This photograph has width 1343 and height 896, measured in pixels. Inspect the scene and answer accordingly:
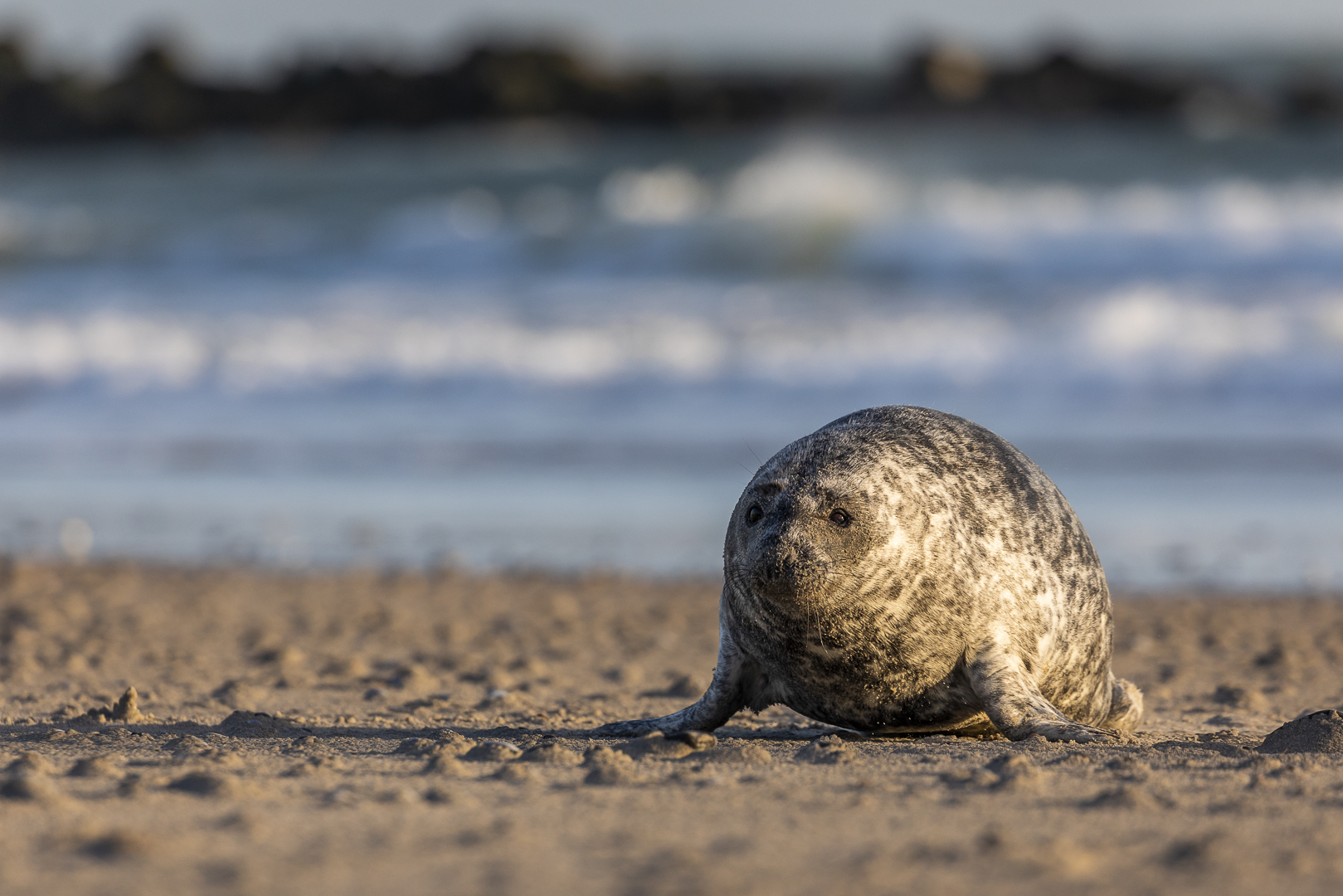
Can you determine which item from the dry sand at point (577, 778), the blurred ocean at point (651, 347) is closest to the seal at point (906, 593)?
the dry sand at point (577, 778)

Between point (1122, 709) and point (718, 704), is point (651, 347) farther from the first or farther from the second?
point (718, 704)

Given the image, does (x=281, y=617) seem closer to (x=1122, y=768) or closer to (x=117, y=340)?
(x=1122, y=768)

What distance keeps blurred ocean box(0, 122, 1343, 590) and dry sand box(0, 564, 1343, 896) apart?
5.95ft

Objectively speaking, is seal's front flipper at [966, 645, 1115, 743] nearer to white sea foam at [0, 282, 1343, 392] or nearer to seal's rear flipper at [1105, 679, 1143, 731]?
seal's rear flipper at [1105, 679, 1143, 731]

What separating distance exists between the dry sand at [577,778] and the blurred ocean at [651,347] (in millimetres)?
1813

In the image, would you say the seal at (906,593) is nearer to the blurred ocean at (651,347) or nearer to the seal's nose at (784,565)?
the seal's nose at (784,565)

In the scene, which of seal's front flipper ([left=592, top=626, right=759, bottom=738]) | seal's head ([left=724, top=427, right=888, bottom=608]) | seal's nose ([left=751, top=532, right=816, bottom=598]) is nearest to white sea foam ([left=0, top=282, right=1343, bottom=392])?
seal's front flipper ([left=592, top=626, right=759, bottom=738])

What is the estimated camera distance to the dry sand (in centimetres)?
299

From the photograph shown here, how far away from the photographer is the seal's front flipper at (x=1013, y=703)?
4.38 metres

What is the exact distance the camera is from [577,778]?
12.9 ft

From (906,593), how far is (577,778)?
42.1 inches

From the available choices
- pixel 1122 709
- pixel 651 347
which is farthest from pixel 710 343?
pixel 1122 709

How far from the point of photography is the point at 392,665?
6.45m

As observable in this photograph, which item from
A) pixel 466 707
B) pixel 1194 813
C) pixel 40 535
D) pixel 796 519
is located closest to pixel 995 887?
pixel 1194 813
